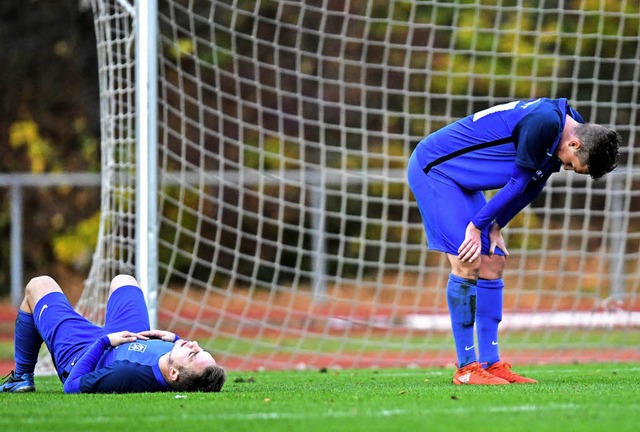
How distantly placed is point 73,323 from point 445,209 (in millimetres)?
2056

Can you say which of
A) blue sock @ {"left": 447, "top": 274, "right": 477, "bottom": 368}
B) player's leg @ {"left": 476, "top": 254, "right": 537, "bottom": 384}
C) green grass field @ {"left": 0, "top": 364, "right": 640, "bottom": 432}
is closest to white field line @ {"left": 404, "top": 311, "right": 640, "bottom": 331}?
player's leg @ {"left": 476, "top": 254, "right": 537, "bottom": 384}

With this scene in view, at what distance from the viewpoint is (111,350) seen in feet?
18.4

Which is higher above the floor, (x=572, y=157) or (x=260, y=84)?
(x=260, y=84)

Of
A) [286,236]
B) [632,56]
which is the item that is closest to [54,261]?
[286,236]

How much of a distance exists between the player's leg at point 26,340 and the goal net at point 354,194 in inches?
98.2

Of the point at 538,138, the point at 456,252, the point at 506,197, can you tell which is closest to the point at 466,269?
the point at 456,252

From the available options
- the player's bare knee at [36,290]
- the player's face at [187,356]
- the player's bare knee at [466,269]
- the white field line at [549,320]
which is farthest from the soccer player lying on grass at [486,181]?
the white field line at [549,320]

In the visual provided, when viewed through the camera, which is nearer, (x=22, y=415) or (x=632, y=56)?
(x=22, y=415)

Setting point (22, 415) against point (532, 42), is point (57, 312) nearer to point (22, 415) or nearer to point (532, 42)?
point (22, 415)

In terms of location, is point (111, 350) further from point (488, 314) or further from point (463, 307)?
point (488, 314)

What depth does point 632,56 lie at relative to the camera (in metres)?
15.6

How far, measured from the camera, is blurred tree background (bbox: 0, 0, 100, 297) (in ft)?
55.4

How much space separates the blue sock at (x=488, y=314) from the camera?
6.25 m

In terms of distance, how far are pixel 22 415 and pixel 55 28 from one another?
1443 cm
